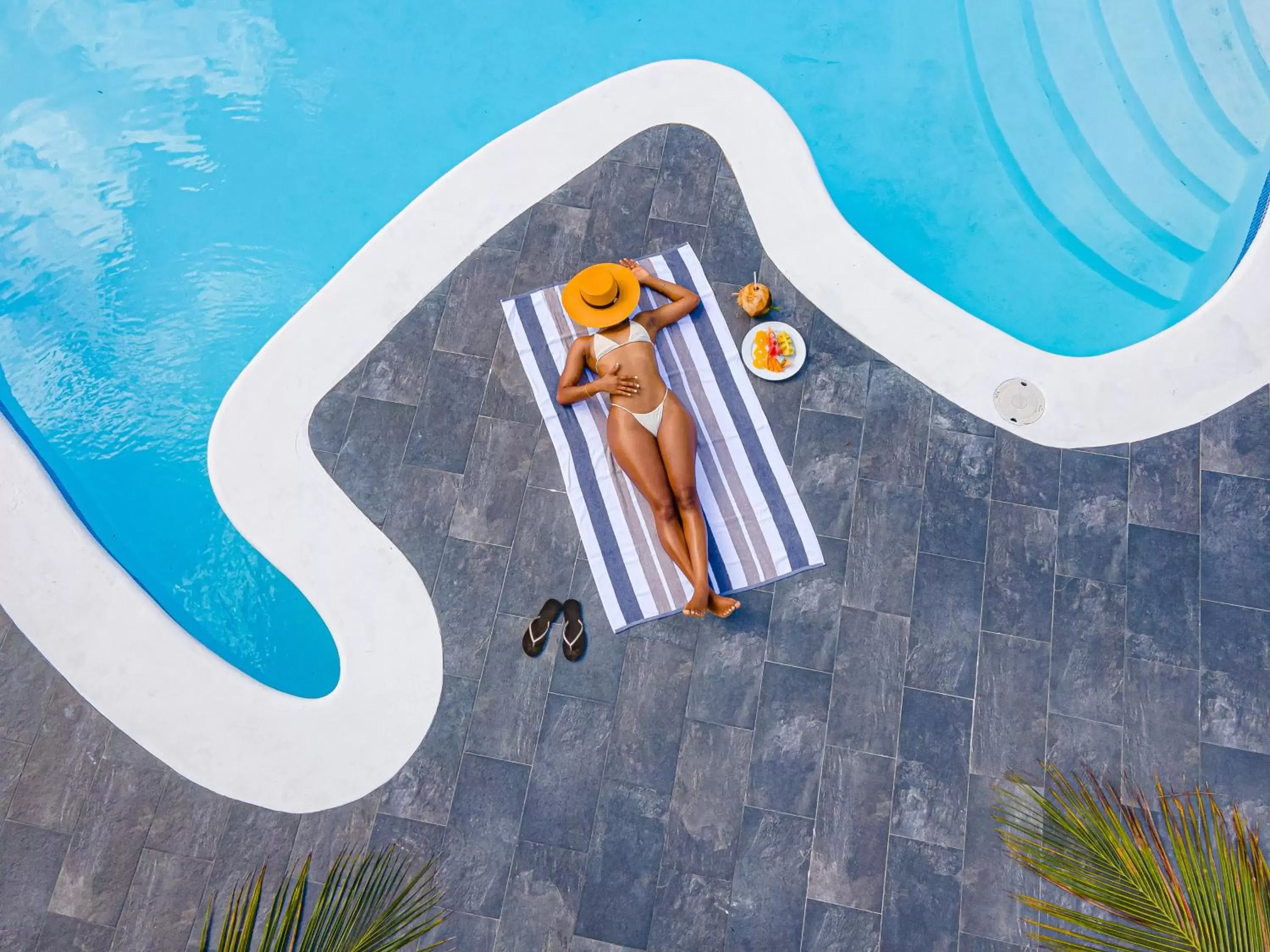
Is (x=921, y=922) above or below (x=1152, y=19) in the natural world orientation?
below

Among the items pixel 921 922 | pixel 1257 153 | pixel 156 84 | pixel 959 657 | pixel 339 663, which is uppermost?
pixel 156 84

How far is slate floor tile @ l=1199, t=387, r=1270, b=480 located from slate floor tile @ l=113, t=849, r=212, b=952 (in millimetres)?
6550

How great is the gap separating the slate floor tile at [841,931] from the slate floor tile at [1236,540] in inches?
110

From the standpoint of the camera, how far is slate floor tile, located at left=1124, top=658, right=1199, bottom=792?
14.5 ft

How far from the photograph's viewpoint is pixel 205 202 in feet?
18.3

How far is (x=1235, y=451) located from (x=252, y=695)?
632cm

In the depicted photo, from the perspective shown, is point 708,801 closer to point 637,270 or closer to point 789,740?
point 789,740

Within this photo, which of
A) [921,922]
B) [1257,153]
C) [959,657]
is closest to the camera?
[921,922]

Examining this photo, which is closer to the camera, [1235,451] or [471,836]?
[471,836]

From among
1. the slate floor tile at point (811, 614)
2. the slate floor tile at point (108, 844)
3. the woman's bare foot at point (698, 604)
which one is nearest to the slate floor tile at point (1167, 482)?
the slate floor tile at point (811, 614)

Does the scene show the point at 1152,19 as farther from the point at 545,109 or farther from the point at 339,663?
the point at 339,663

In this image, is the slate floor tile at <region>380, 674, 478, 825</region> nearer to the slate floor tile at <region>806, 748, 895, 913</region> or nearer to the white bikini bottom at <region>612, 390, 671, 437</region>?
the white bikini bottom at <region>612, 390, 671, 437</region>

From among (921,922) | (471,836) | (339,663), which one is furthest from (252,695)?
(921,922)

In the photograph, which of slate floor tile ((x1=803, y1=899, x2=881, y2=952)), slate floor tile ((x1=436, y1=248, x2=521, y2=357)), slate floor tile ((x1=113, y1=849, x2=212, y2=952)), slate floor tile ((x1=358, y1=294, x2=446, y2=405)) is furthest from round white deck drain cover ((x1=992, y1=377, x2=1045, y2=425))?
slate floor tile ((x1=113, y1=849, x2=212, y2=952))
